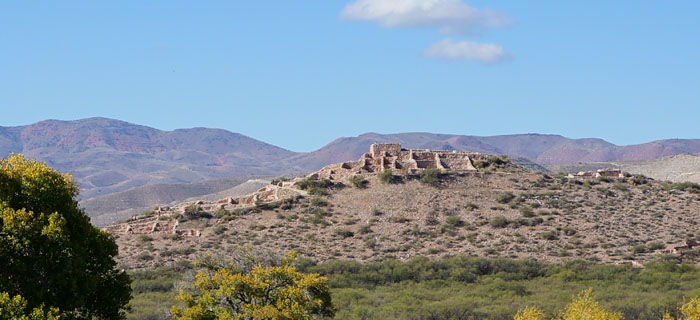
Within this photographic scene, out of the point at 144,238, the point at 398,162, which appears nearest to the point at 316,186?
the point at 398,162

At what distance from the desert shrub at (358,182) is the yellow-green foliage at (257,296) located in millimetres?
38520

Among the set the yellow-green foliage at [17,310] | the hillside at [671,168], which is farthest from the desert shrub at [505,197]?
the yellow-green foliage at [17,310]

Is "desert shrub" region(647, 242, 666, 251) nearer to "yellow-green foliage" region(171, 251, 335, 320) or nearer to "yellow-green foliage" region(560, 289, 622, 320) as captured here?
"yellow-green foliage" region(560, 289, 622, 320)

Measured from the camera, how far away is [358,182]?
65875 millimetres

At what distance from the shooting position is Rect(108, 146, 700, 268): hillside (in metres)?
55.9

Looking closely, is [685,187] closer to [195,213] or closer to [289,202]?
[289,202]

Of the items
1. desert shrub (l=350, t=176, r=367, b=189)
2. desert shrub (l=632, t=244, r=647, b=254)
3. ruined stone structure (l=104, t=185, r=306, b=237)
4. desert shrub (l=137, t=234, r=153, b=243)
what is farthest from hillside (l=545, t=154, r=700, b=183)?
desert shrub (l=137, t=234, r=153, b=243)

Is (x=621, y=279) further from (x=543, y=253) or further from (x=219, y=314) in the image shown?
(x=219, y=314)

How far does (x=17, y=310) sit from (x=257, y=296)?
25.7 ft

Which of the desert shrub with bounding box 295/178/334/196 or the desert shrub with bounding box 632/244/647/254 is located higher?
the desert shrub with bounding box 295/178/334/196

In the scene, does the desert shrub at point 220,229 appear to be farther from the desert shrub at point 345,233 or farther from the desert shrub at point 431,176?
the desert shrub at point 431,176

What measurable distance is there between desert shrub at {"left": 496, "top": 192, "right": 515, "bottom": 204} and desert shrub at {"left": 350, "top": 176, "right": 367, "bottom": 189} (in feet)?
29.9

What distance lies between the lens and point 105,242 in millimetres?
23438

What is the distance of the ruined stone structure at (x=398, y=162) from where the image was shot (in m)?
70.1
